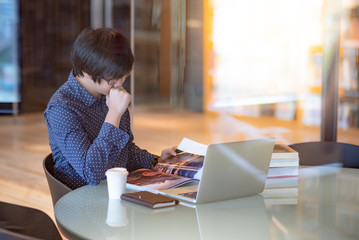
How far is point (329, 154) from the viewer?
89.9 inches

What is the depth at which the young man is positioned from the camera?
1.65 m

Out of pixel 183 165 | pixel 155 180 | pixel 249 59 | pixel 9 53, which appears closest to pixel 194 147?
pixel 183 165

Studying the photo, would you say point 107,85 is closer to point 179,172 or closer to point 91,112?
point 91,112

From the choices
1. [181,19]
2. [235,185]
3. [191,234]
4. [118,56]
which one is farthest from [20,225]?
[181,19]

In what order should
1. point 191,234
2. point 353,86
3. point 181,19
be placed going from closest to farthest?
point 191,234, point 353,86, point 181,19

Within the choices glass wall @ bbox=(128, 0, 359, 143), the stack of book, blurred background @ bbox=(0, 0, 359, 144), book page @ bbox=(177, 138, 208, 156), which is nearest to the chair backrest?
book page @ bbox=(177, 138, 208, 156)

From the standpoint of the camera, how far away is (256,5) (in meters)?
6.02

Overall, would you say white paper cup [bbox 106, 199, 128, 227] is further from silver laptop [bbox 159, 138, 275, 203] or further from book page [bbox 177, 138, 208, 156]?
book page [bbox 177, 138, 208, 156]

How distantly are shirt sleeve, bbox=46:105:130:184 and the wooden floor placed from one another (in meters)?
1.67

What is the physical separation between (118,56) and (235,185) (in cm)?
62

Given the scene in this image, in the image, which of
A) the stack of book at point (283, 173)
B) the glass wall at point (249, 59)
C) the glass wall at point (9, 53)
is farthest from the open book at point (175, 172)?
the glass wall at point (9, 53)

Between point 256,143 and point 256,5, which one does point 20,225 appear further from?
point 256,5

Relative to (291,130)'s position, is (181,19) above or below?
above

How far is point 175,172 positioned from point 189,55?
5.30 m
